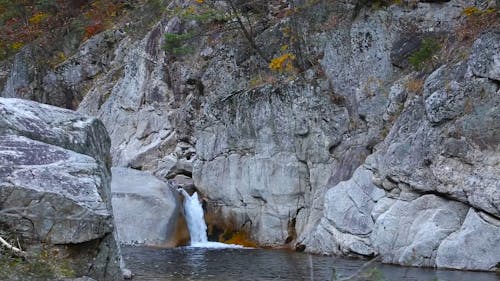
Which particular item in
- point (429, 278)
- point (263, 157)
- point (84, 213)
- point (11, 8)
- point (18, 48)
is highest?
point (11, 8)

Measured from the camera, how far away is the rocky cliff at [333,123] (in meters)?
19.3

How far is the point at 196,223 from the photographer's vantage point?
2720 cm

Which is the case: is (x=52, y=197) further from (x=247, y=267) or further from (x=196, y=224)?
(x=196, y=224)

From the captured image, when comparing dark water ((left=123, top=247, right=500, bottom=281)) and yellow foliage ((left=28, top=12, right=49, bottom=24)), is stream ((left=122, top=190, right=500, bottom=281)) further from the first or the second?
yellow foliage ((left=28, top=12, right=49, bottom=24))

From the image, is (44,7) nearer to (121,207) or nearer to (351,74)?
(121,207)

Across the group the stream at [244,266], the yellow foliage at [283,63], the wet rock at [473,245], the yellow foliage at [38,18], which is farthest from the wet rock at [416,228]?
the yellow foliage at [38,18]

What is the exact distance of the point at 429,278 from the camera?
16.4m

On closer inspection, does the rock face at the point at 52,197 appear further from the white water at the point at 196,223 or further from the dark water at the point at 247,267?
the white water at the point at 196,223

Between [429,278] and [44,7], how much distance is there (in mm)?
36024

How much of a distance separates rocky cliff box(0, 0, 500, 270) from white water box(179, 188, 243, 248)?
613 mm

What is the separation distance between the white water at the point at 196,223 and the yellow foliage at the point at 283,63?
6.21m

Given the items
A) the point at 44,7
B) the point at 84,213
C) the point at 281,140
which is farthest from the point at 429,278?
the point at 44,7

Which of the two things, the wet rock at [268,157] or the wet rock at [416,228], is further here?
the wet rock at [268,157]

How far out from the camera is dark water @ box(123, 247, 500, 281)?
16875 millimetres
